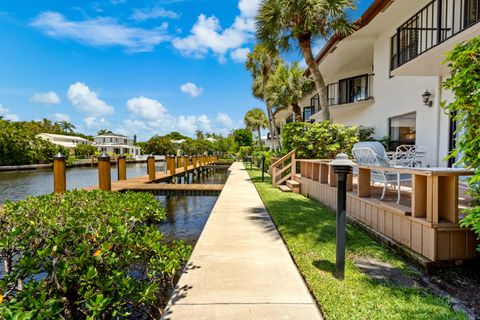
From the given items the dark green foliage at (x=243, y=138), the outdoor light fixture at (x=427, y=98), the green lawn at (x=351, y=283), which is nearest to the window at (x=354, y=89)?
the outdoor light fixture at (x=427, y=98)

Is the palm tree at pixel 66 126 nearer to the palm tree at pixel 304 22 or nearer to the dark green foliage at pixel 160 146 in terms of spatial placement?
the dark green foliage at pixel 160 146

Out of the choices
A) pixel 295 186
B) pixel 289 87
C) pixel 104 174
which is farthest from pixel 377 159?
pixel 289 87

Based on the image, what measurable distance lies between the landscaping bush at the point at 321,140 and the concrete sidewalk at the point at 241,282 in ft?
19.9

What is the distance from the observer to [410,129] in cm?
1102

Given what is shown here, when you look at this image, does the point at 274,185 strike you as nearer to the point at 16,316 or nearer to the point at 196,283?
the point at 196,283

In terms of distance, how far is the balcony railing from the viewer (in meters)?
7.42

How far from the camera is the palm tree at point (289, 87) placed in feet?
65.1

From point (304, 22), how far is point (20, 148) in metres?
40.4

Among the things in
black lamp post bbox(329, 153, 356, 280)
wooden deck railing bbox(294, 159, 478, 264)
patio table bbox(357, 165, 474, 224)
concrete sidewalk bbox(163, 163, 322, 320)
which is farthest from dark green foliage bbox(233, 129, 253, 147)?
black lamp post bbox(329, 153, 356, 280)

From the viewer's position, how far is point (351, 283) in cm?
326

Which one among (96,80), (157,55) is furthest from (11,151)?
(157,55)

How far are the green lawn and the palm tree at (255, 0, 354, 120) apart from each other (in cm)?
739

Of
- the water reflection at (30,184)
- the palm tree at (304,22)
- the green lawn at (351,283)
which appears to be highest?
the palm tree at (304,22)

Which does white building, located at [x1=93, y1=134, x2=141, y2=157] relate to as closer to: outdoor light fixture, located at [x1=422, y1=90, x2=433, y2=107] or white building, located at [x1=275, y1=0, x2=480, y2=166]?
white building, located at [x1=275, y1=0, x2=480, y2=166]
